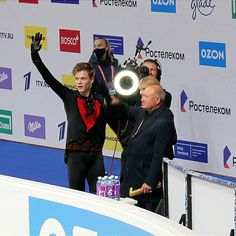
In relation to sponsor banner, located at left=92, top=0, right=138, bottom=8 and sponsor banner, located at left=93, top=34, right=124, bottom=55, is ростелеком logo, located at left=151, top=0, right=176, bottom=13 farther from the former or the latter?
sponsor banner, located at left=93, top=34, right=124, bottom=55

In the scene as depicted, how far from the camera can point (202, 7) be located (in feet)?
42.0

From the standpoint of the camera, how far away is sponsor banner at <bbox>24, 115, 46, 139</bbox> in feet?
50.1

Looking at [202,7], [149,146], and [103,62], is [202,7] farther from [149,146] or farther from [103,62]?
[149,146]

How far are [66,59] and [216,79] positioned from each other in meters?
2.77

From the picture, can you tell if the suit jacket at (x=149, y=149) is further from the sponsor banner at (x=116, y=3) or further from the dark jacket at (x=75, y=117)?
the sponsor banner at (x=116, y=3)

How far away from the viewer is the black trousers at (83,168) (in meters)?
10.4

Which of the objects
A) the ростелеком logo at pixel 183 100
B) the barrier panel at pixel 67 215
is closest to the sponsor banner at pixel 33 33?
the ростелеком logo at pixel 183 100

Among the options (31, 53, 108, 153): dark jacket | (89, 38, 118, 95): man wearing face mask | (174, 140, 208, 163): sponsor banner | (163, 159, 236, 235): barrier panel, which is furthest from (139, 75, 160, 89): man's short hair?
(174, 140, 208, 163): sponsor banner

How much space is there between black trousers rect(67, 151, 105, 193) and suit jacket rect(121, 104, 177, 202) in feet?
2.09

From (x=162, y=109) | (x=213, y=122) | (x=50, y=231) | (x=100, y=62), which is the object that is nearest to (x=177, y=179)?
(x=162, y=109)

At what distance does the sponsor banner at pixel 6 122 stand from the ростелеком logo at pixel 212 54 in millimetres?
4006

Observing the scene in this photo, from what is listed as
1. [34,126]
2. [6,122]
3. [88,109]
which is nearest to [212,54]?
[88,109]

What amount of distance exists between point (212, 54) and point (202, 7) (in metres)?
0.60

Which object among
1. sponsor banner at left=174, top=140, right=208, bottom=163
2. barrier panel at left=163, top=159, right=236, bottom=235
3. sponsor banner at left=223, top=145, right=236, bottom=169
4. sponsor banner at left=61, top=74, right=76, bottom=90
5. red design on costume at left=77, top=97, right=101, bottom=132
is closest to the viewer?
barrier panel at left=163, top=159, right=236, bottom=235
